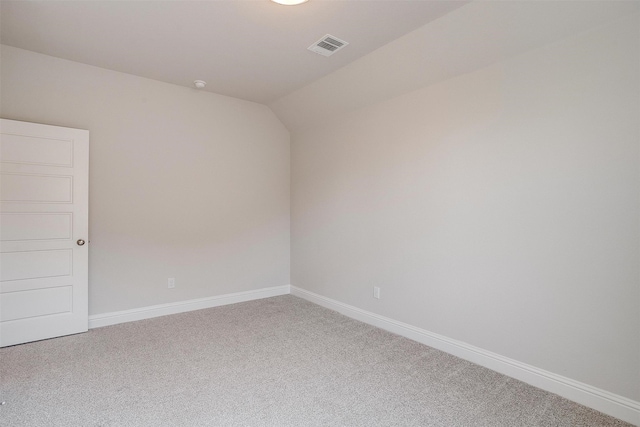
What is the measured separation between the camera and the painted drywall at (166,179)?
3.33m

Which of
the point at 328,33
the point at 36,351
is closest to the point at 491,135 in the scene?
the point at 328,33

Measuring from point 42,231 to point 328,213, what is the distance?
9.65 ft

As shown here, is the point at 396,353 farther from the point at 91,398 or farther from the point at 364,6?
the point at 364,6

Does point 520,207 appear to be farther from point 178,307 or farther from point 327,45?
point 178,307

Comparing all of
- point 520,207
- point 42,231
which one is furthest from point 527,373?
point 42,231

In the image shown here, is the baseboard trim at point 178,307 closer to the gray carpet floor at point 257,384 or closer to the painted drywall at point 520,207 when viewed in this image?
the gray carpet floor at point 257,384

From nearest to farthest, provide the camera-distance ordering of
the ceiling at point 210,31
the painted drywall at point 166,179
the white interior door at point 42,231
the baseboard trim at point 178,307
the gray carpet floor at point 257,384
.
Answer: the gray carpet floor at point 257,384 < the ceiling at point 210,31 < the white interior door at point 42,231 < the painted drywall at point 166,179 < the baseboard trim at point 178,307

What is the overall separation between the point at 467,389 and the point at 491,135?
1887 millimetres

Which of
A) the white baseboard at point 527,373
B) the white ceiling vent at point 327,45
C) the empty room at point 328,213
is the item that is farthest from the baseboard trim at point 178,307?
the white ceiling vent at point 327,45

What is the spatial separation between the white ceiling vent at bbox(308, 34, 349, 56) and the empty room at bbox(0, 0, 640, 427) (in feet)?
0.06

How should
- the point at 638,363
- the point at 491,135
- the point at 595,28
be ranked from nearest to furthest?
the point at 638,363, the point at 595,28, the point at 491,135

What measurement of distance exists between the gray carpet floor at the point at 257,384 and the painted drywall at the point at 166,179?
2.66 feet

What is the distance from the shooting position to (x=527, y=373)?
239 cm

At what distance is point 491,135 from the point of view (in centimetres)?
261
